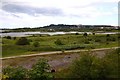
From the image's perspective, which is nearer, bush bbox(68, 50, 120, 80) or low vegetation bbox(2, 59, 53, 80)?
bush bbox(68, 50, 120, 80)

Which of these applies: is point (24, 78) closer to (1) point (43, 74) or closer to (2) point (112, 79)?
(1) point (43, 74)

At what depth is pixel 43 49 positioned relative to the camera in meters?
75.3

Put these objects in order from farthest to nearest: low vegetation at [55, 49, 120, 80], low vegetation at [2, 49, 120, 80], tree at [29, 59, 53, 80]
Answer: tree at [29, 59, 53, 80] → low vegetation at [2, 49, 120, 80] → low vegetation at [55, 49, 120, 80]

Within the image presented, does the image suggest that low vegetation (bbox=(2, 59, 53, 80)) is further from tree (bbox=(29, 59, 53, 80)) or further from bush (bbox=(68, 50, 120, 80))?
bush (bbox=(68, 50, 120, 80))

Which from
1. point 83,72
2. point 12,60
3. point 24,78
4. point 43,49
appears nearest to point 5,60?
point 12,60

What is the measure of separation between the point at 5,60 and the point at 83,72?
27.6 m

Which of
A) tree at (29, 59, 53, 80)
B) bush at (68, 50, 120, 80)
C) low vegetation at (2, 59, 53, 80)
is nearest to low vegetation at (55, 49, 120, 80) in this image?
bush at (68, 50, 120, 80)

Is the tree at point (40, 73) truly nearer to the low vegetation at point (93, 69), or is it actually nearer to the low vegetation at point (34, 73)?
the low vegetation at point (34, 73)

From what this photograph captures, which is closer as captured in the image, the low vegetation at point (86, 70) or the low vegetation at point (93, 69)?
the low vegetation at point (93, 69)

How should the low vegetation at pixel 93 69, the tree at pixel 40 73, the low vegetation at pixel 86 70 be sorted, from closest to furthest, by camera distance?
the low vegetation at pixel 93 69 < the low vegetation at pixel 86 70 < the tree at pixel 40 73

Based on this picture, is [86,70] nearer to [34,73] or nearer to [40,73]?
[40,73]

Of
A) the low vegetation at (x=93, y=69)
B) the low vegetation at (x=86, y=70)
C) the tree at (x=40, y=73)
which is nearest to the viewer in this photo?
the low vegetation at (x=93, y=69)

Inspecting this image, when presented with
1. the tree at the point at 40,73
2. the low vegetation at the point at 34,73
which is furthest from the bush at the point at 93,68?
the low vegetation at the point at 34,73

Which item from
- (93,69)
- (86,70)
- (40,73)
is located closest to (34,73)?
(40,73)
